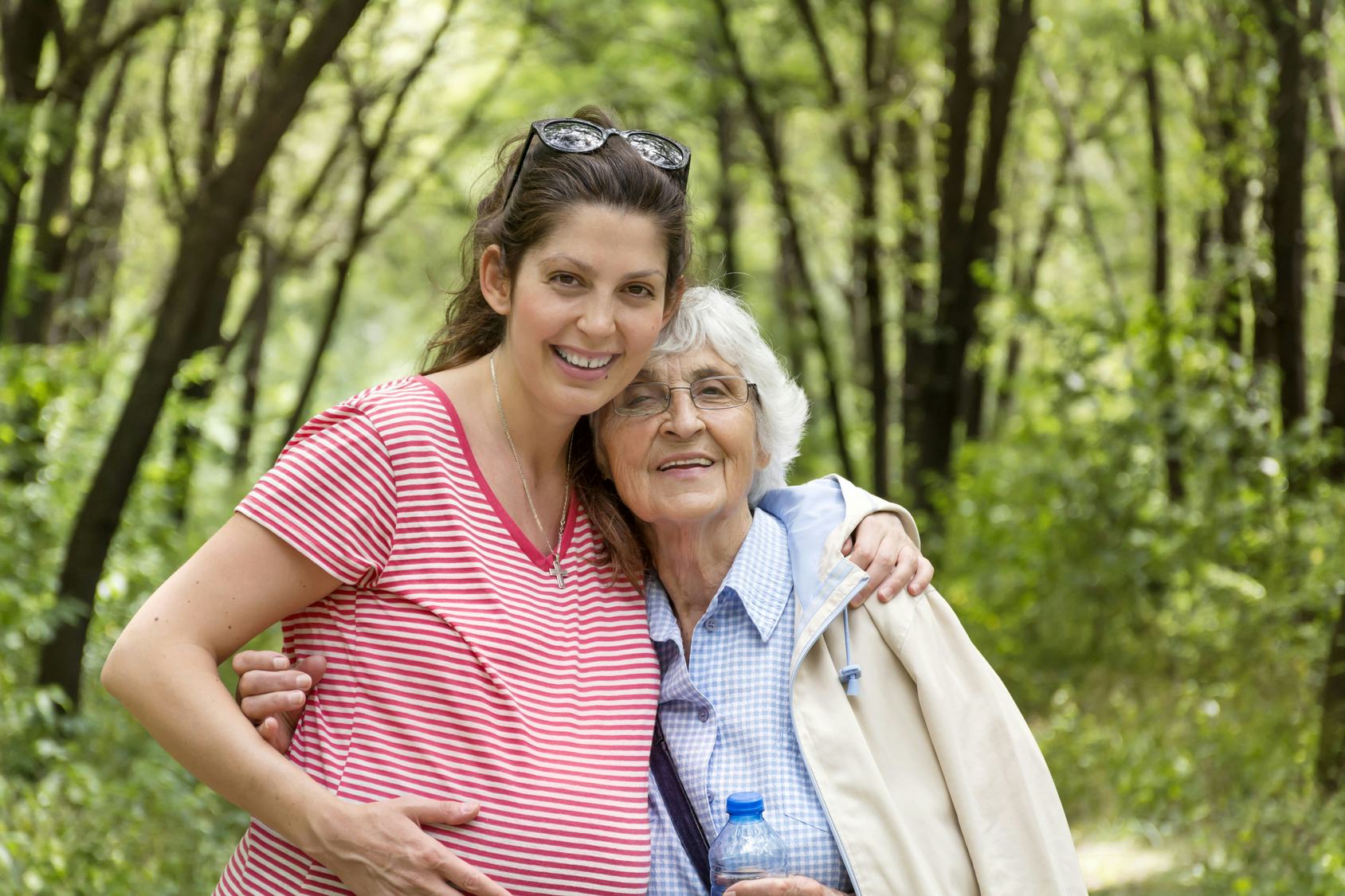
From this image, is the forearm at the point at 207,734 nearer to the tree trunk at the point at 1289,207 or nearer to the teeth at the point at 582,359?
the teeth at the point at 582,359

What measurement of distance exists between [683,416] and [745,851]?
916 mm

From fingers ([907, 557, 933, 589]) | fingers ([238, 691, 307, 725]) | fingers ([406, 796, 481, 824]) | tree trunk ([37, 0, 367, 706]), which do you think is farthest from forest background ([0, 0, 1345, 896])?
fingers ([406, 796, 481, 824])

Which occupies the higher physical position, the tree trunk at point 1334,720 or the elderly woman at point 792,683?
the elderly woman at point 792,683

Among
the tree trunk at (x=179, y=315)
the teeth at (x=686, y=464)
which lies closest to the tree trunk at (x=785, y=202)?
the tree trunk at (x=179, y=315)

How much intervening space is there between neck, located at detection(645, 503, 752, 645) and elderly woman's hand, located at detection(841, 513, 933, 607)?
0.29 metres

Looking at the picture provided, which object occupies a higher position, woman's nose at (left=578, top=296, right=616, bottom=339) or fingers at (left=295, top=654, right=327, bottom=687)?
woman's nose at (left=578, top=296, right=616, bottom=339)

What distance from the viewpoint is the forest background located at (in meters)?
6.08

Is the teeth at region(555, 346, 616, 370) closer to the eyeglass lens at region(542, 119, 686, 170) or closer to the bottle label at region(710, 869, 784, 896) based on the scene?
the eyeglass lens at region(542, 119, 686, 170)

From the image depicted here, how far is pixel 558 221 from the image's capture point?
2762mm

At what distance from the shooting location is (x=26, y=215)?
12.6 meters

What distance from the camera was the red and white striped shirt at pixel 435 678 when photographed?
2.55 m

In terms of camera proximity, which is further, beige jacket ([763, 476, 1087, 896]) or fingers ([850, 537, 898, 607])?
fingers ([850, 537, 898, 607])

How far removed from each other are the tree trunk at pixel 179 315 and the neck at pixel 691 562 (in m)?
2.81

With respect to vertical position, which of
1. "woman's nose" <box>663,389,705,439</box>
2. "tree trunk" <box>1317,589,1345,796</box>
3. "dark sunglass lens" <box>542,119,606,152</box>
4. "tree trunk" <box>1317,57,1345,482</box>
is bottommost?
"tree trunk" <box>1317,589,1345,796</box>
